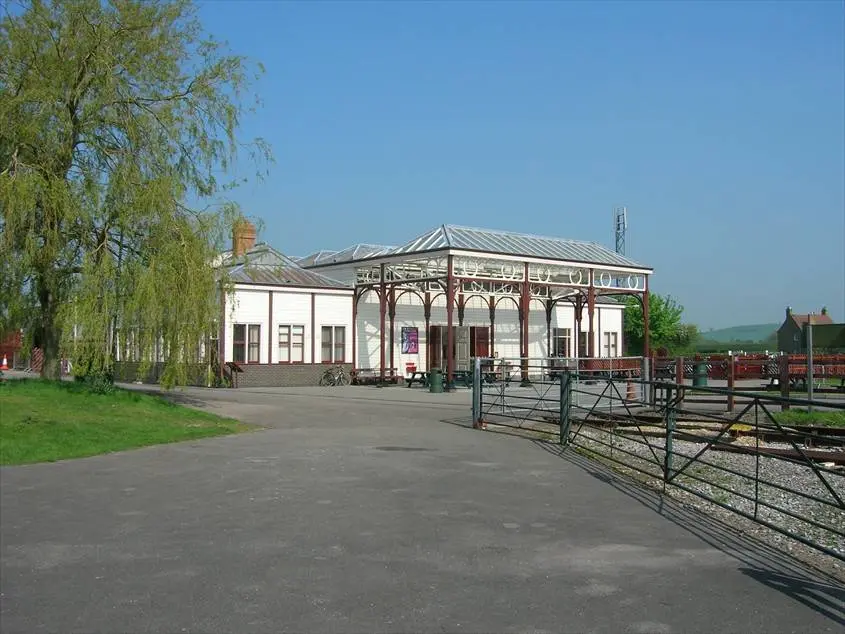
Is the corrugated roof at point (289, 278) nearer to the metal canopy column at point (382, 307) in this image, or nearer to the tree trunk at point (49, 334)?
the metal canopy column at point (382, 307)

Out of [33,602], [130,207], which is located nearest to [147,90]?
[130,207]

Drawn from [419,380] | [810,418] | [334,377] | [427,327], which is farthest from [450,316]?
[810,418]

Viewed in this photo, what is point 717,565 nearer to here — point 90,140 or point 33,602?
point 33,602

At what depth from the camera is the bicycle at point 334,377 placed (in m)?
39.0

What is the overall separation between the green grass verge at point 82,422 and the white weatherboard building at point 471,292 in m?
16.1

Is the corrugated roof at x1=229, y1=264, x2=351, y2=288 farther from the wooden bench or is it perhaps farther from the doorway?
the doorway

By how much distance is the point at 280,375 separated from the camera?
38.2 meters

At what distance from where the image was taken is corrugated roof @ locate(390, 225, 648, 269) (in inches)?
1483

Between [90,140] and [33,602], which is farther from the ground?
[90,140]

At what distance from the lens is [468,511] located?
971 centimetres

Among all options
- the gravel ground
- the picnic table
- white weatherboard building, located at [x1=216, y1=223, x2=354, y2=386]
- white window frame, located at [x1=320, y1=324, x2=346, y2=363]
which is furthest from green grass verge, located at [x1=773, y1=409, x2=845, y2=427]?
white window frame, located at [x1=320, y1=324, x2=346, y2=363]

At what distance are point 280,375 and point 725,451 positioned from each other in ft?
87.8

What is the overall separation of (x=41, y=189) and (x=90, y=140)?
1862 mm

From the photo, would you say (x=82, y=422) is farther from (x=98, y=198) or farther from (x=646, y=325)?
(x=646, y=325)
